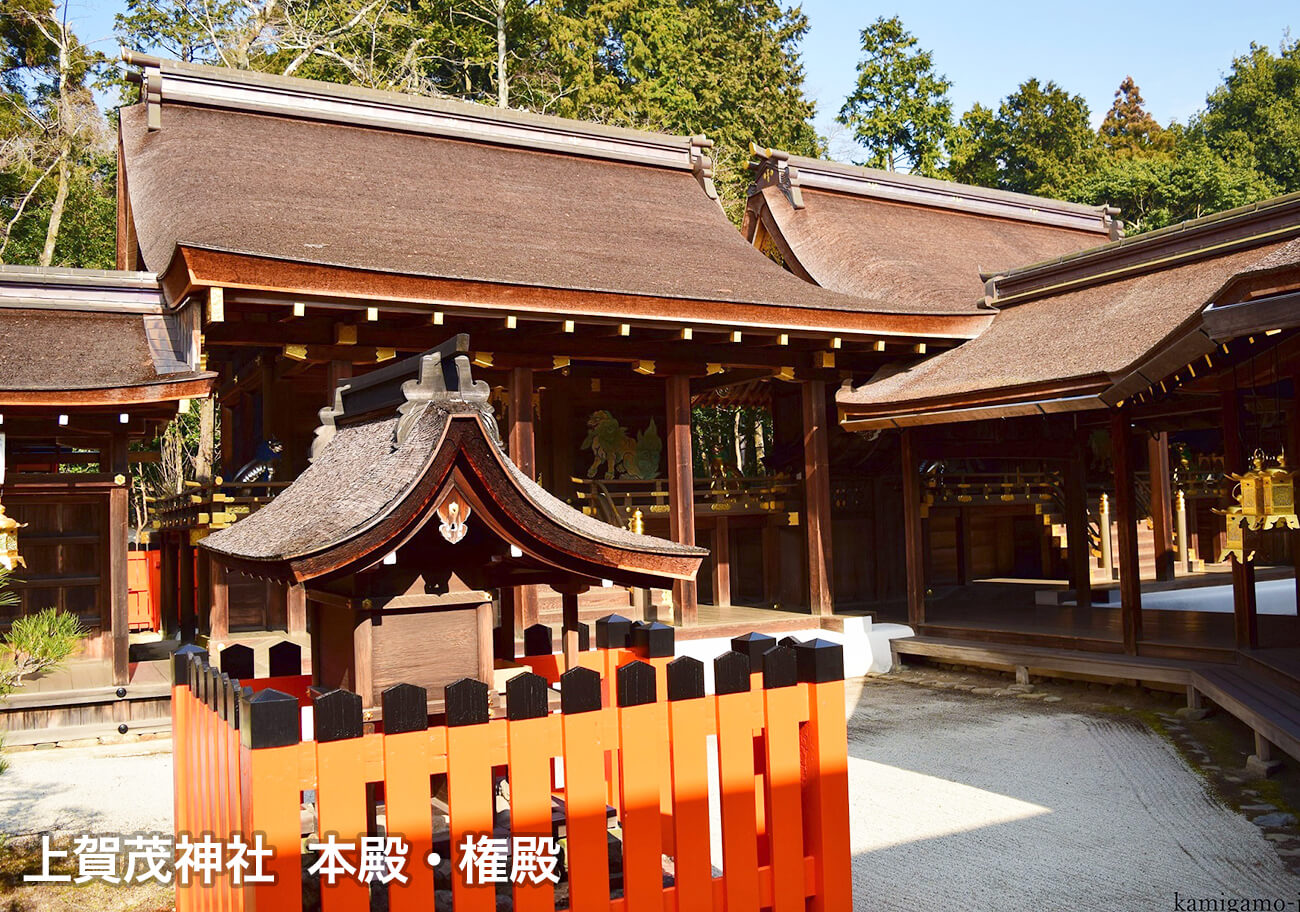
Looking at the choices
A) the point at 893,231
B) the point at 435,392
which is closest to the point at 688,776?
the point at 435,392

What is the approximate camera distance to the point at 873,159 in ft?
103

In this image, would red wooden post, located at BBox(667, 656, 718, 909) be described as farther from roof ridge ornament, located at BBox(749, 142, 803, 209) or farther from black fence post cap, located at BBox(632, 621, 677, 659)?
roof ridge ornament, located at BBox(749, 142, 803, 209)

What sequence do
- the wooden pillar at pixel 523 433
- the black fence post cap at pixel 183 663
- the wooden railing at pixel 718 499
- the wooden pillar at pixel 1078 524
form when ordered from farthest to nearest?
the wooden pillar at pixel 1078 524 → the wooden railing at pixel 718 499 → the wooden pillar at pixel 523 433 → the black fence post cap at pixel 183 663

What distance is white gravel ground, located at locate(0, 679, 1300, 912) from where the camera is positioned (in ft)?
17.4

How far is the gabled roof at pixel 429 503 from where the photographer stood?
3861 mm

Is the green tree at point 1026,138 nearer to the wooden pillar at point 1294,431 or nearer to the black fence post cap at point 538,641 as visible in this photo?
the wooden pillar at point 1294,431

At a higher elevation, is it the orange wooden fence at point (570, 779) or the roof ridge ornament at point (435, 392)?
the roof ridge ornament at point (435, 392)

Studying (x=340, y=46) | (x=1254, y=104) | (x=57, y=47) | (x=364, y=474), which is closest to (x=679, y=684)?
(x=364, y=474)

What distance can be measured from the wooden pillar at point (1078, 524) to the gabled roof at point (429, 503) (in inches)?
378

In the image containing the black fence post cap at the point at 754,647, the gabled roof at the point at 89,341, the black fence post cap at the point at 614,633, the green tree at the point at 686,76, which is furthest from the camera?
the green tree at the point at 686,76

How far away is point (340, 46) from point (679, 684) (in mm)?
26005

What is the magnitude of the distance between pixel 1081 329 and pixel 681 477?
429cm

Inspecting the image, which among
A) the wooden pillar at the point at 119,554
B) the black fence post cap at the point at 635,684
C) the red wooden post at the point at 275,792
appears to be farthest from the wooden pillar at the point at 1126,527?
the wooden pillar at the point at 119,554

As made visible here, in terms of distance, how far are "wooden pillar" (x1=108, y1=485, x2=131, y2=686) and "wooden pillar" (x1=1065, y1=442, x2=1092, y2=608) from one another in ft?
33.1
